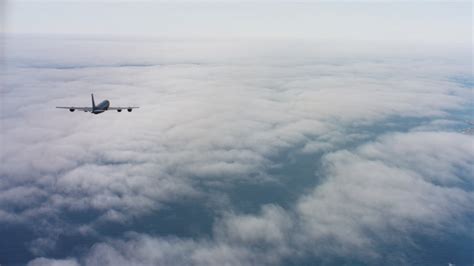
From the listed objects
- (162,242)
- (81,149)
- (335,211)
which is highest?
(81,149)

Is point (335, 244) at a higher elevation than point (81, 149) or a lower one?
lower

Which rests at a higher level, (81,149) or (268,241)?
(81,149)

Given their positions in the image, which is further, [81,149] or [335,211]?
[81,149]

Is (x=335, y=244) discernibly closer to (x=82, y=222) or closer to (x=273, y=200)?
(x=273, y=200)

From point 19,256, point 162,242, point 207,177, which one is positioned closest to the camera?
point 19,256

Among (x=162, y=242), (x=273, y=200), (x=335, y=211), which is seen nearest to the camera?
(x=162, y=242)

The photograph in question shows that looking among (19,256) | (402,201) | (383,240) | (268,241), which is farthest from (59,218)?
(402,201)

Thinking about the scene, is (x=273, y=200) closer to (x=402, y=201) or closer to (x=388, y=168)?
(x=402, y=201)

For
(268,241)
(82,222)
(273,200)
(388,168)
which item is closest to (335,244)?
(268,241)

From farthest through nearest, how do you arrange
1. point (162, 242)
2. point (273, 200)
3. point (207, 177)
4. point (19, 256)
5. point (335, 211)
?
point (207, 177) < point (273, 200) < point (335, 211) < point (162, 242) < point (19, 256)
